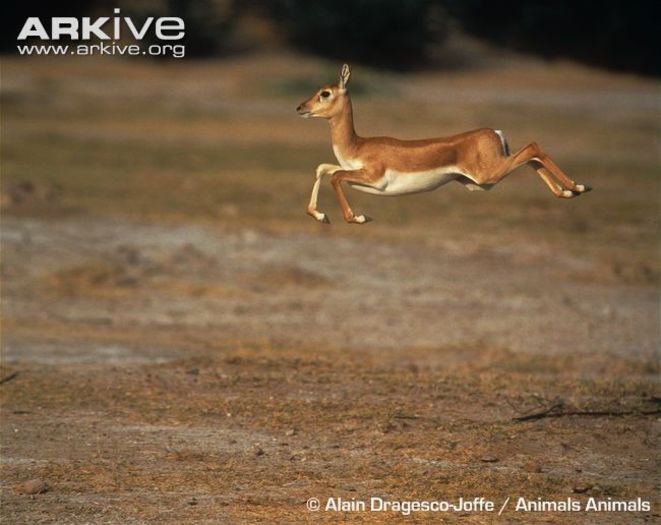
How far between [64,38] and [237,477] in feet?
89.1

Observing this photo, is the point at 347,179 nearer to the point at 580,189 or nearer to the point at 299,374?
the point at 580,189

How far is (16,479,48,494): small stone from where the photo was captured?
9.68 m

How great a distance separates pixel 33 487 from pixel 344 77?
3.45 metres

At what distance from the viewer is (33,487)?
969 centimetres

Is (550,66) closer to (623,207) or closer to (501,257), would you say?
(501,257)

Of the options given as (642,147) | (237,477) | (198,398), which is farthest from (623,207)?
(237,477)

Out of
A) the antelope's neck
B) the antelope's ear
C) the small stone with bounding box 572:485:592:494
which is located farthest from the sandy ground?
the antelope's ear

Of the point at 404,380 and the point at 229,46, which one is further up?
the point at 229,46

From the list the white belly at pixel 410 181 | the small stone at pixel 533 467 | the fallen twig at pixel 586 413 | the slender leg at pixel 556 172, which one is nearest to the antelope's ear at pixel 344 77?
the white belly at pixel 410 181

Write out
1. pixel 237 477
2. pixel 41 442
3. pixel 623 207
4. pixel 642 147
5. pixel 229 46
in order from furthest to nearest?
pixel 642 147 → pixel 229 46 → pixel 623 207 → pixel 41 442 → pixel 237 477

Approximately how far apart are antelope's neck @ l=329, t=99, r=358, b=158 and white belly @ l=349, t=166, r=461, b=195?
31 cm

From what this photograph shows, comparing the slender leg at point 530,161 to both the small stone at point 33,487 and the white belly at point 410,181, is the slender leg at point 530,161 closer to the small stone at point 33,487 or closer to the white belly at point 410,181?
the white belly at point 410,181

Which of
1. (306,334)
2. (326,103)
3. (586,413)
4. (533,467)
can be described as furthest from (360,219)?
(306,334)

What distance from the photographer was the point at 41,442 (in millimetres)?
11047
